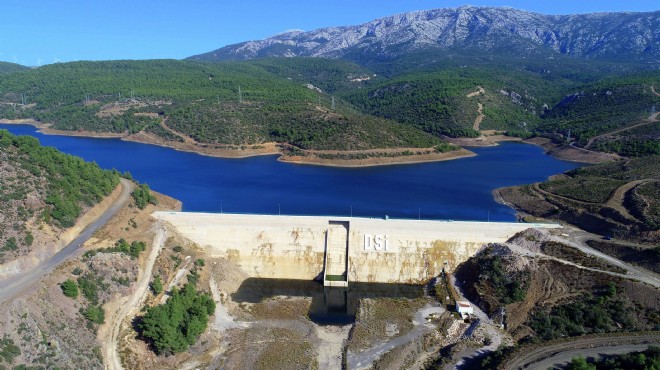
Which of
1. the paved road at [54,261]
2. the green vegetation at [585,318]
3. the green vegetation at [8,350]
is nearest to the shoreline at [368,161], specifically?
the paved road at [54,261]

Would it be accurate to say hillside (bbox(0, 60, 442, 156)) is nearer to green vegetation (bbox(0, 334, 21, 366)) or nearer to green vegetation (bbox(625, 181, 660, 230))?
green vegetation (bbox(625, 181, 660, 230))

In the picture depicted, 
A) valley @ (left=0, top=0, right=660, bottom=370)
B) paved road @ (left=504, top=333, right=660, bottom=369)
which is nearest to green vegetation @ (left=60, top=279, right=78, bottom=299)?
valley @ (left=0, top=0, right=660, bottom=370)

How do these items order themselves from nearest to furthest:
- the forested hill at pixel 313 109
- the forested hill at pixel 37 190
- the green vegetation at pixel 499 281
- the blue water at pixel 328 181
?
the forested hill at pixel 37 190 → the green vegetation at pixel 499 281 → the blue water at pixel 328 181 → the forested hill at pixel 313 109

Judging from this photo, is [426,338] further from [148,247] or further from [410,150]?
[410,150]

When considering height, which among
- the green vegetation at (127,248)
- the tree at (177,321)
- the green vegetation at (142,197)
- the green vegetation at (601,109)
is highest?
the green vegetation at (601,109)

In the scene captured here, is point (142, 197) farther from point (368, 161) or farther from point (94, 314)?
point (368, 161)

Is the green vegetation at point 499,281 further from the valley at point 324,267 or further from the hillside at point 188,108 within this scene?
the hillside at point 188,108

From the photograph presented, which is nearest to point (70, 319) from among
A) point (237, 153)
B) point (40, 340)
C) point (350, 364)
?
point (40, 340)
